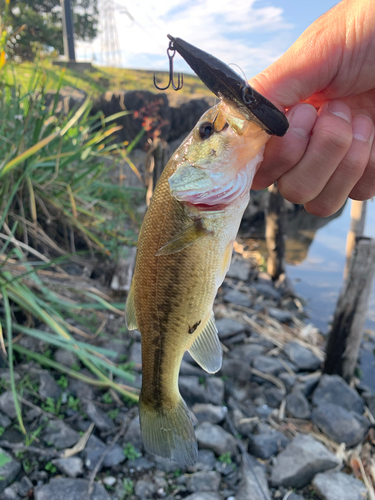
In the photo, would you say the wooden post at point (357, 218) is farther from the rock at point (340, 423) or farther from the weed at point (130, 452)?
the weed at point (130, 452)

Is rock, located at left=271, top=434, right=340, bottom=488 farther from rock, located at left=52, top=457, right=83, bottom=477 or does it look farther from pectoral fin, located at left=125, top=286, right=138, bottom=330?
pectoral fin, located at left=125, top=286, right=138, bottom=330

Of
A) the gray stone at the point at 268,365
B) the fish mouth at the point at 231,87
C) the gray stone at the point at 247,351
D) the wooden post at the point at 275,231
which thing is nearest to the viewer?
the fish mouth at the point at 231,87

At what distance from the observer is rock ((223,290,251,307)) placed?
5.80 m

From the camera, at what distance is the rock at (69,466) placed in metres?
2.33

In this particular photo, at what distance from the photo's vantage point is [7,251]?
11.7ft

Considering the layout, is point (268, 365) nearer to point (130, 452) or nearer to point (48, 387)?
point (130, 452)

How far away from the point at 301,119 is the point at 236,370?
9.91 ft

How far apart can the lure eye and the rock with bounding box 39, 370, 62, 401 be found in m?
2.47

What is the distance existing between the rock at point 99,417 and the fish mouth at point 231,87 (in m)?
2.55

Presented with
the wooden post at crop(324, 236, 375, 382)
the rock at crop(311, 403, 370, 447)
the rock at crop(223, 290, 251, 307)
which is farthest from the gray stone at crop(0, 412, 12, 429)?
the rock at crop(223, 290, 251, 307)

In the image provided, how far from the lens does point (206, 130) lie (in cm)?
129

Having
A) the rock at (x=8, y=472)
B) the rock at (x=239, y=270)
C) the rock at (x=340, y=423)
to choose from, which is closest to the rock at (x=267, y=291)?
the rock at (x=239, y=270)

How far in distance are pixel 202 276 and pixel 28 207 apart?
3272mm

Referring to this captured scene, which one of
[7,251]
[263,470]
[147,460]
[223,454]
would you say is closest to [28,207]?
[7,251]
